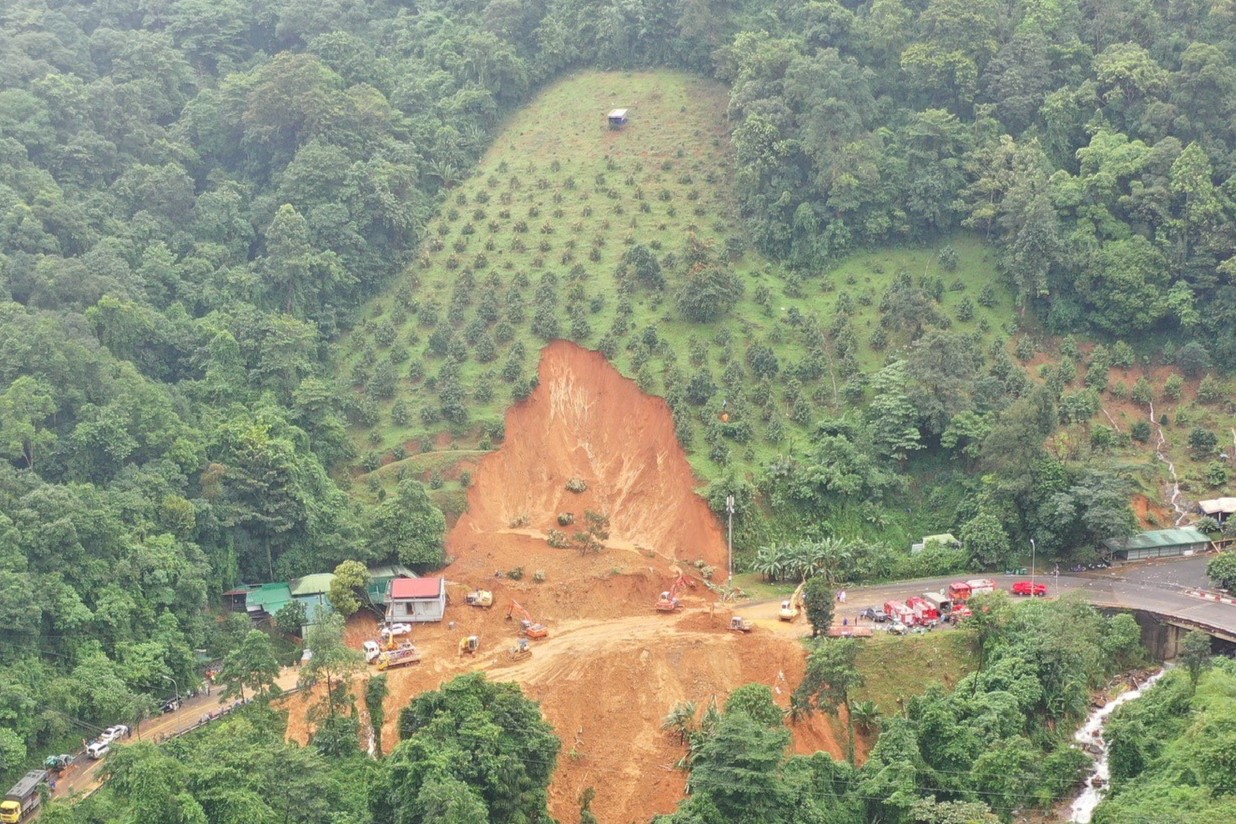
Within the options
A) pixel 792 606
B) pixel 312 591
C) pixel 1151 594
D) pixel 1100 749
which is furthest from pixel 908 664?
pixel 312 591

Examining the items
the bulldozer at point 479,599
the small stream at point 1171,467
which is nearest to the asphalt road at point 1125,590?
the small stream at point 1171,467

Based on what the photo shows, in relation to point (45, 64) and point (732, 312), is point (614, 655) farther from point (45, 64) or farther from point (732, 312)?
point (45, 64)

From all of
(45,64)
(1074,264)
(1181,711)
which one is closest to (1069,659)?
(1181,711)

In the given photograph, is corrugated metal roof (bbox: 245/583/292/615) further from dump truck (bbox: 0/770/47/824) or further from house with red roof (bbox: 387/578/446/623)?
dump truck (bbox: 0/770/47/824)

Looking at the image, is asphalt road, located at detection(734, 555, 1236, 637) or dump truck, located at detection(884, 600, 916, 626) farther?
dump truck, located at detection(884, 600, 916, 626)

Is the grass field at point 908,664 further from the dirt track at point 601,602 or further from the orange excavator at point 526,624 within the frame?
the orange excavator at point 526,624

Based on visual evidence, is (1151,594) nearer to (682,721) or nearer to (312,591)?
(682,721)

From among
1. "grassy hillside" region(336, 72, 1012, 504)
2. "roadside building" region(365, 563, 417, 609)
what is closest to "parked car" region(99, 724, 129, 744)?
"roadside building" region(365, 563, 417, 609)
